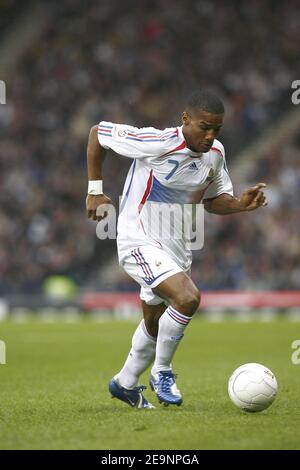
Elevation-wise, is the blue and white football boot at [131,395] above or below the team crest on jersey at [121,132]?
below

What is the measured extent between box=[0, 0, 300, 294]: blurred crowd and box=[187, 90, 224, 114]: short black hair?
14.8 metres

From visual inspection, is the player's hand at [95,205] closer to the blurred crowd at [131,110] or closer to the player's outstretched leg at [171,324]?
the player's outstretched leg at [171,324]

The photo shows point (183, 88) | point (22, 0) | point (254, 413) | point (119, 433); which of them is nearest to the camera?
point (119, 433)

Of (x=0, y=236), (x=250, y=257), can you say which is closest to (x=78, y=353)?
(x=250, y=257)

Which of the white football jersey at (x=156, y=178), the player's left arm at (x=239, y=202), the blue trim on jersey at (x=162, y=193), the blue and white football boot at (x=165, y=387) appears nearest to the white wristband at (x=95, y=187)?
the white football jersey at (x=156, y=178)

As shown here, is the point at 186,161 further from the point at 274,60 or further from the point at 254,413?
the point at 274,60

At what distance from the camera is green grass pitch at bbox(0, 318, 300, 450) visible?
585cm

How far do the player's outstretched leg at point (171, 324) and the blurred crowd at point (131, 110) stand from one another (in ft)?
48.1

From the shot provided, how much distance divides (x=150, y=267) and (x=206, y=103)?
128 cm

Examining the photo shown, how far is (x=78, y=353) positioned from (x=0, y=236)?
35.5ft

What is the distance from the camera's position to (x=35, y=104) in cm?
2644

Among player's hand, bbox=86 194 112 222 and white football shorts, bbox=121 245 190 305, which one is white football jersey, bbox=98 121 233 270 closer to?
A: white football shorts, bbox=121 245 190 305

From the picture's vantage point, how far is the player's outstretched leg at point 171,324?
7113 millimetres

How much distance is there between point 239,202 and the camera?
298 inches
